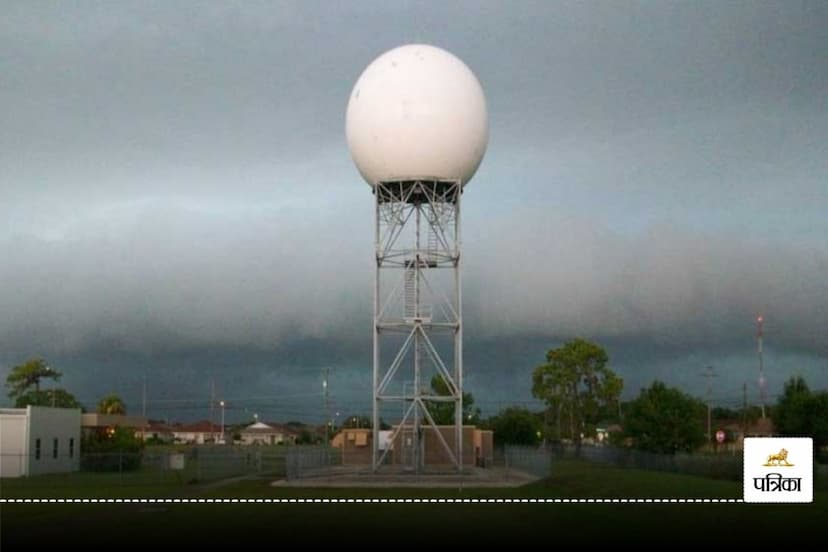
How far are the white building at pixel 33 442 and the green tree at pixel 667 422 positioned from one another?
99.8ft

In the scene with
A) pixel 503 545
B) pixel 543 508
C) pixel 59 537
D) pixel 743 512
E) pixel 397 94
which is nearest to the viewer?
pixel 503 545

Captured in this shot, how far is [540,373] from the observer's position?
9756 cm

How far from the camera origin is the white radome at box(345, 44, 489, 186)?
1937 inches

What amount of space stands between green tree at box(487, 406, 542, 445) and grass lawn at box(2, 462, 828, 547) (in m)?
58.0

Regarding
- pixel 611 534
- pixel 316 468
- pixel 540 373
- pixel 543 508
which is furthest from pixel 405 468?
pixel 540 373

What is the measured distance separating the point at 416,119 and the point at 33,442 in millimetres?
24414

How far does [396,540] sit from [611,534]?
4.67 m

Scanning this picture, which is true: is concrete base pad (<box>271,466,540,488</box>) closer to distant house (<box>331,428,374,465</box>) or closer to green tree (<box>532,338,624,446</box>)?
distant house (<box>331,428,374,465</box>)

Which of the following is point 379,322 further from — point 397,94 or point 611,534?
point 611,534

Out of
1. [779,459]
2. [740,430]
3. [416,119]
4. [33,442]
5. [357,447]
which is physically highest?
[416,119]

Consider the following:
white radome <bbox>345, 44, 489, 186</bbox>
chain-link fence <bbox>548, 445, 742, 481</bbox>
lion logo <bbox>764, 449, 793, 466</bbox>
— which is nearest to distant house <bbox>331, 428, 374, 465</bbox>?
chain-link fence <bbox>548, 445, 742, 481</bbox>

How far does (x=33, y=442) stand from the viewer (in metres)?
56.2

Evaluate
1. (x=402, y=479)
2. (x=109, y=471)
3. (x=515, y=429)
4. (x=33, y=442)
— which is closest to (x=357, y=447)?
(x=109, y=471)

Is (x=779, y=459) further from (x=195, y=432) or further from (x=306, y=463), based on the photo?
(x=195, y=432)
